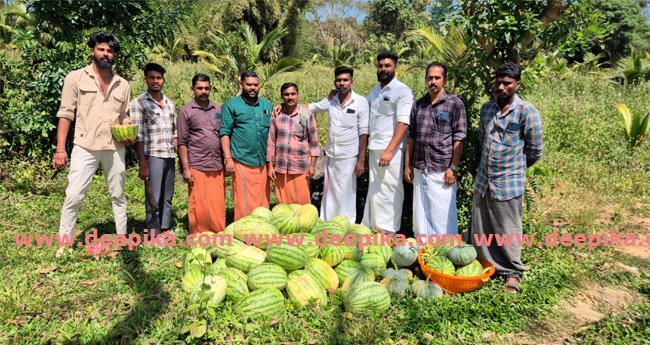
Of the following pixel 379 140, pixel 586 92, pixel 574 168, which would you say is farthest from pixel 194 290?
pixel 586 92

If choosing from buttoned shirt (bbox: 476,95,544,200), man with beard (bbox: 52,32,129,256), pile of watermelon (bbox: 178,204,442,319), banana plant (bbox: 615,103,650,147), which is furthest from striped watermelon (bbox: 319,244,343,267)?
banana plant (bbox: 615,103,650,147)

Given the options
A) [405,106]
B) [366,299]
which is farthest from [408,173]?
[366,299]

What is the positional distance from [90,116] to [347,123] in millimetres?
2592

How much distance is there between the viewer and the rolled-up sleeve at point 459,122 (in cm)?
406

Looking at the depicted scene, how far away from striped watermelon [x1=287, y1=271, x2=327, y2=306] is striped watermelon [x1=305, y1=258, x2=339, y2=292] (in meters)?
0.10

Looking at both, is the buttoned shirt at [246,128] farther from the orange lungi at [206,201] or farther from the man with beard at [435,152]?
the man with beard at [435,152]

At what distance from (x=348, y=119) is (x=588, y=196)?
4.22 meters

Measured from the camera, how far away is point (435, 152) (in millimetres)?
4145

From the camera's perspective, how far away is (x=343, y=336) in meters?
2.98

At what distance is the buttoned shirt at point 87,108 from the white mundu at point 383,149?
8.97 feet

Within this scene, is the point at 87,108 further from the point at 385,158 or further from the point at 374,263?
the point at 374,263

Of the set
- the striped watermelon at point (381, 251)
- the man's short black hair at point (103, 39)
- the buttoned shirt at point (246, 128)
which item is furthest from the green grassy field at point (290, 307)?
the man's short black hair at point (103, 39)

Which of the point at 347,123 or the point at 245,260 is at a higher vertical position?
the point at 347,123

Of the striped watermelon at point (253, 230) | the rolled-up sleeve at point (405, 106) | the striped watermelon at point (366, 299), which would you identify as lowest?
the striped watermelon at point (366, 299)
